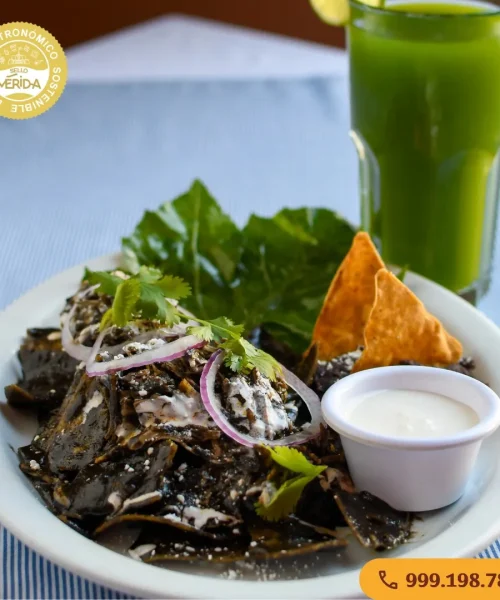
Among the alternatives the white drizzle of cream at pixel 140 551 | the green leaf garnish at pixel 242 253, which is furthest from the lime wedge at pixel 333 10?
the white drizzle of cream at pixel 140 551

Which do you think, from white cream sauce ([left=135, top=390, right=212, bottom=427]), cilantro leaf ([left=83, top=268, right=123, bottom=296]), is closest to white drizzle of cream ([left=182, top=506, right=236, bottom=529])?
white cream sauce ([left=135, top=390, right=212, bottom=427])

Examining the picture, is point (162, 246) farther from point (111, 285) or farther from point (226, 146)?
point (226, 146)

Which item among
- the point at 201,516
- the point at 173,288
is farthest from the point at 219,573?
the point at 173,288

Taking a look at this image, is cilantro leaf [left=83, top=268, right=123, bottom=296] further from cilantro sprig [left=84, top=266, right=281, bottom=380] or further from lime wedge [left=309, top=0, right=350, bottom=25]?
lime wedge [left=309, top=0, right=350, bottom=25]

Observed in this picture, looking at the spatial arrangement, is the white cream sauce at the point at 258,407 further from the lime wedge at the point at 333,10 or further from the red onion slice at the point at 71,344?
the lime wedge at the point at 333,10

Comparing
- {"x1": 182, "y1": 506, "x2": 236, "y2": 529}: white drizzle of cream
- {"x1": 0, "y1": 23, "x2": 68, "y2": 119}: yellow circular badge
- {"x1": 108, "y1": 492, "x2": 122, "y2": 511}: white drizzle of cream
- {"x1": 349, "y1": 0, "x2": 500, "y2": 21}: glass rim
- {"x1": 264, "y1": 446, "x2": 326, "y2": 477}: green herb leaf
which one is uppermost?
{"x1": 349, "y1": 0, "x2": 500, "y2": 21}: glass rim
